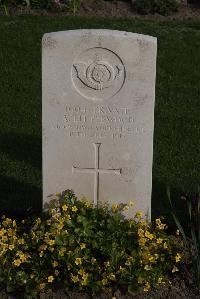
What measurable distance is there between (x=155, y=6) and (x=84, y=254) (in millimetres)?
9523

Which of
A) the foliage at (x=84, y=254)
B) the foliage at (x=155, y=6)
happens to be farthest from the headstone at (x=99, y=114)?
the foliage at (x=155, y=6)

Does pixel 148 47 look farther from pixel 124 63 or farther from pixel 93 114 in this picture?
pixel 93 114

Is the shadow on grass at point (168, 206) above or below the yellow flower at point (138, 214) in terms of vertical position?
above

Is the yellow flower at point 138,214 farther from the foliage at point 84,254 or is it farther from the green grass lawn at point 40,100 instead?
the green grass lawn at point 40,100

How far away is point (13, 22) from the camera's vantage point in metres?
12.5

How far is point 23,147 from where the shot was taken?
7.65 m

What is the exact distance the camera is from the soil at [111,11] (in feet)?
43.9

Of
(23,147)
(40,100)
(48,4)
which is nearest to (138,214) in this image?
(23,147)

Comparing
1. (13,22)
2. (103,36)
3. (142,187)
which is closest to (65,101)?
(103,36)

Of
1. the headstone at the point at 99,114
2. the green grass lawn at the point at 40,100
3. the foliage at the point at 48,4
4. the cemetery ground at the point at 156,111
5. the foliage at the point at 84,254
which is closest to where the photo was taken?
the foliage at the point at 84,254

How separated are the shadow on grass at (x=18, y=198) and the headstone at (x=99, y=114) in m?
0.72

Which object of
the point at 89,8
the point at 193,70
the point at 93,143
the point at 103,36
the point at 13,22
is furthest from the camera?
the point at 89,8

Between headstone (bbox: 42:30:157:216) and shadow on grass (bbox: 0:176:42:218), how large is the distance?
0.72m

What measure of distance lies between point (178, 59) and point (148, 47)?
6115 millimetres
